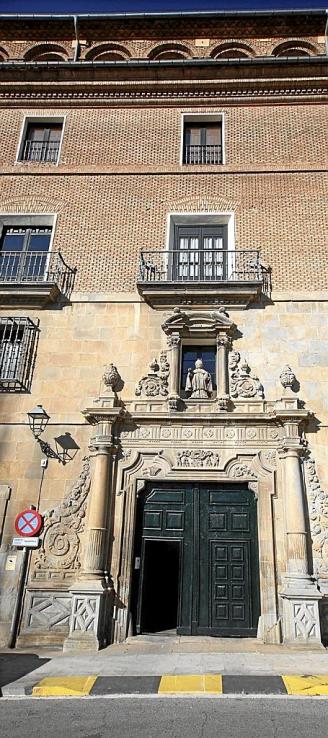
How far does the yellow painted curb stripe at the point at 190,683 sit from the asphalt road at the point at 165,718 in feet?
0.67

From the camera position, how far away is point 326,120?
1448 cm

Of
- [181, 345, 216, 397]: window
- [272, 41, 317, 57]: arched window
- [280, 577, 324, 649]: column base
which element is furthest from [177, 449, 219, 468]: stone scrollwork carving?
[272, 41, 317, 57]: arched window

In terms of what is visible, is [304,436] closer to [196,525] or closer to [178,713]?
[196,525]

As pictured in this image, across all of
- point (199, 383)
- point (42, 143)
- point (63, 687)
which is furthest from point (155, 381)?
point (42, 143)

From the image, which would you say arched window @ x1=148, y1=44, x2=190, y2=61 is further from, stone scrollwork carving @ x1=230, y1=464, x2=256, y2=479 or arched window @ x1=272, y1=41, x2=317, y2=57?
stone scrollwork carving @ x1=230, y1=464, x2=256, y2=479

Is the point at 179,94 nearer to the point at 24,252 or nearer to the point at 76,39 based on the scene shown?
the point at 76,39

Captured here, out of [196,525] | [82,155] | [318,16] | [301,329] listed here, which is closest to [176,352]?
Result: [301,329]

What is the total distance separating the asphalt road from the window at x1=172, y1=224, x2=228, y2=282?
9.17 meters

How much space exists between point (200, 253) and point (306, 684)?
9854 millimetres

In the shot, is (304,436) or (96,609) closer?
(96,609)

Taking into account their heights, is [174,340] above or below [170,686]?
above

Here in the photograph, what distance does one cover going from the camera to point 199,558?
10109 millimetres

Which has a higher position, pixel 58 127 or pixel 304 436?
pixel 58 127

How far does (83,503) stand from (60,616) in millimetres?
2177
